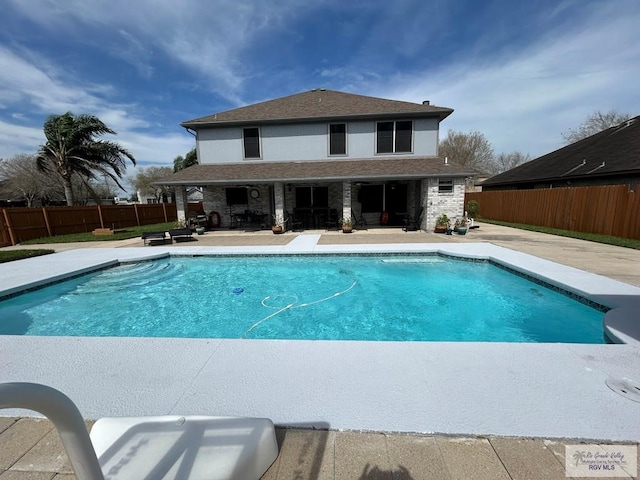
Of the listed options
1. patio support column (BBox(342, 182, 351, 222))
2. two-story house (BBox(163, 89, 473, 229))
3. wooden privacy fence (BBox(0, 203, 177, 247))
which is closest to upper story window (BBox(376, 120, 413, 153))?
two-story house (BBox(163, 89, 473, 229))

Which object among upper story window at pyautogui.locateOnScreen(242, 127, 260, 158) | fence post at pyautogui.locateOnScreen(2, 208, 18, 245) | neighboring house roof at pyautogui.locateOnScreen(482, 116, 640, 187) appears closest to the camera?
fence post at pyautogui.locateOnScreen(2, 208, 18, 245)

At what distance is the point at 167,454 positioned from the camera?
5.98 ft

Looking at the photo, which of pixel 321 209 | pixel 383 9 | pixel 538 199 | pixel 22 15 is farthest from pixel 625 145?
pixel 22 15

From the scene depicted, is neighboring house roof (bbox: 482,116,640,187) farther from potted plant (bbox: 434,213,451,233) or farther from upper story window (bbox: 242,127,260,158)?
upper story window (bbox: 242,127,260,158)

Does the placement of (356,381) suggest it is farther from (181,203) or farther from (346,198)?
(181,203)

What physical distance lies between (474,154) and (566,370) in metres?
42.4

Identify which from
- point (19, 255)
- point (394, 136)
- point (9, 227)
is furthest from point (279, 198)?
point (9, 227)

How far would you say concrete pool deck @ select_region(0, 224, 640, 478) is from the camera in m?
2.21

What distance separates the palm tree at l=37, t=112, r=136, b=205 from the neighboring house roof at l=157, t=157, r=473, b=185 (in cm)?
679

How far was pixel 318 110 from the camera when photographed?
1516 centimetres

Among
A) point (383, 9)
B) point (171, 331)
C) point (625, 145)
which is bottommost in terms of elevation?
point (171, 331)

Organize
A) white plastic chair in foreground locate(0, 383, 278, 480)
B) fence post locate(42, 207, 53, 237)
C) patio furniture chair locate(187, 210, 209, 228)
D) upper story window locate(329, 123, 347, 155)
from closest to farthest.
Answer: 1. white plastic chair in foreground locate(0, 383, 278, 480)
2. fence post locate(42, 207, 53, 237)
3. patio furniture chair locate(187, 210, 209, 228)
4. upper story window locate(329, 123, 347, 155)

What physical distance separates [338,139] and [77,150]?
16.0 m

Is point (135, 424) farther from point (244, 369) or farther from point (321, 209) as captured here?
point (321, 209)
